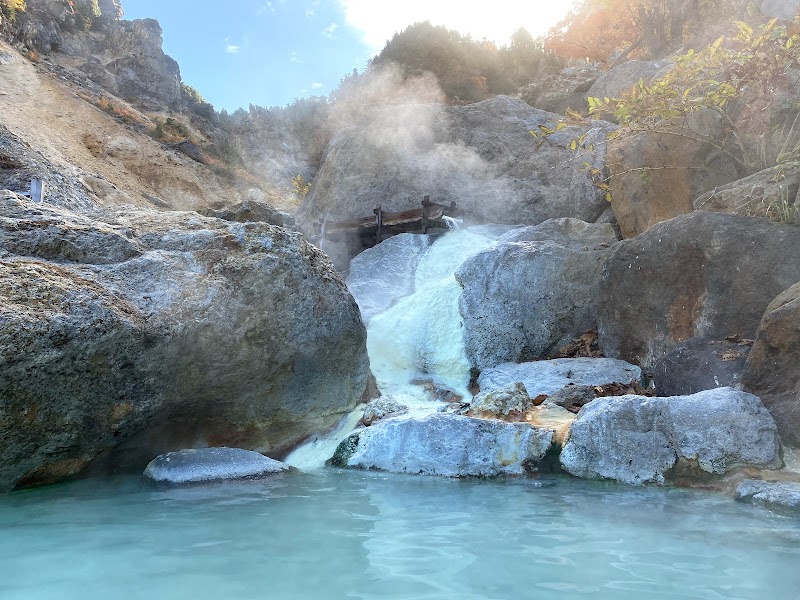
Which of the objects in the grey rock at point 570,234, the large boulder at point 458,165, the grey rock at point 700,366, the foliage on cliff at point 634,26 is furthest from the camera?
the foliage on cliff at point 634,26

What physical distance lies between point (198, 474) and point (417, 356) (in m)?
5.13

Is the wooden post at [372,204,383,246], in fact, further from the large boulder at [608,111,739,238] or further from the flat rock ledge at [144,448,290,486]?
the flat rock ledge at [144,448,290,486]

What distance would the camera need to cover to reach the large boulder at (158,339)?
4.76 metres

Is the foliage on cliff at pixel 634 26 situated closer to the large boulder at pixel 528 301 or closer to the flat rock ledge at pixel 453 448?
the large boulder at pixel 528 301

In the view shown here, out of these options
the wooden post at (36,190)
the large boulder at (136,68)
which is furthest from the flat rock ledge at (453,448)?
the large boulder at (136,68)

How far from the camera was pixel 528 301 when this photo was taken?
1026 cm

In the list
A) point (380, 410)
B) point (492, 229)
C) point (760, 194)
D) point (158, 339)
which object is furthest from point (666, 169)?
point (158, 339)

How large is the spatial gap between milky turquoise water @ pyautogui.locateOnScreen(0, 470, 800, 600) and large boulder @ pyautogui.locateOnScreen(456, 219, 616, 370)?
5025mm

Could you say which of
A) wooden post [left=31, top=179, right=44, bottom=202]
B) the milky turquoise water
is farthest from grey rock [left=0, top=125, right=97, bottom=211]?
the milky turquoise water

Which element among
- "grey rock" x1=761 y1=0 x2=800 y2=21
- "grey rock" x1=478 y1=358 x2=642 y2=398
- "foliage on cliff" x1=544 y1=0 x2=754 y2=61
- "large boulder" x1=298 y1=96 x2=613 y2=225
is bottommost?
"grey rock" x1=478 y1=358 x2=642 y2=398

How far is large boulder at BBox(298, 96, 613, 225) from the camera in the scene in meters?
15.8

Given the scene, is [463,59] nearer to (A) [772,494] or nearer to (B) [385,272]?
(B) [385,272]

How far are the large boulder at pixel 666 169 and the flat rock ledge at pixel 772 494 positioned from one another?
5647mm

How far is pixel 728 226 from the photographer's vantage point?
7324 millimetres
